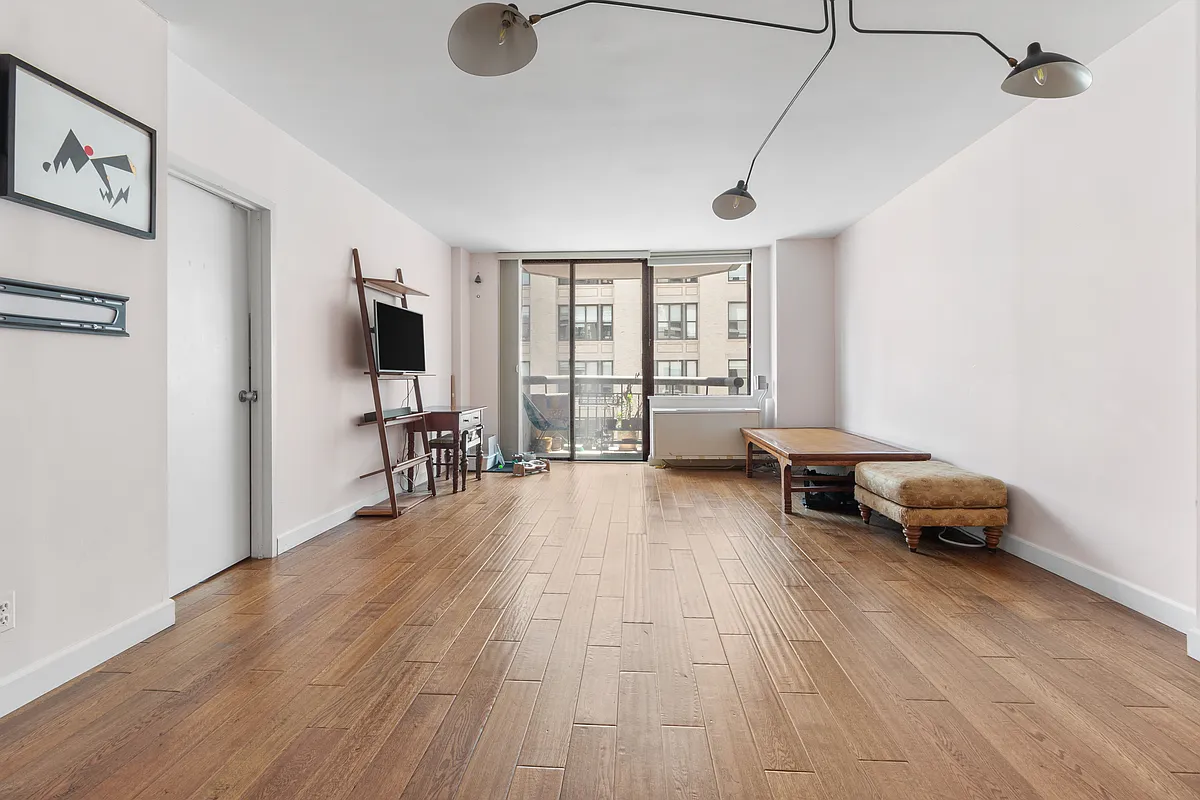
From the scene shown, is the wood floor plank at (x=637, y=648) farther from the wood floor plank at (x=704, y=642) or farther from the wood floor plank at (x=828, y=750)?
the wood floor plank at (x=828, y=750)

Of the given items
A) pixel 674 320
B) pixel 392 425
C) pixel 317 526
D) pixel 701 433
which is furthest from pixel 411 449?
pixel 674 320

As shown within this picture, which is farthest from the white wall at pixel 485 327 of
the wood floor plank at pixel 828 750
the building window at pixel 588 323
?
the wood floor plank at pixel 828 750

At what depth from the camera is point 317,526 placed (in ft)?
13.3

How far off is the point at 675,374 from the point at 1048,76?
225 inches

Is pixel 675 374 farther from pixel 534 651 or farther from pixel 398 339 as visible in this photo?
pixel 534 651

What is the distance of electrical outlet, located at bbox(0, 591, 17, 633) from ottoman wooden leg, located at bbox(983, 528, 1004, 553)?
166 inches

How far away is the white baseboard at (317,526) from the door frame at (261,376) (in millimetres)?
115

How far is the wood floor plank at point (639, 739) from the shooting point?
1490mm

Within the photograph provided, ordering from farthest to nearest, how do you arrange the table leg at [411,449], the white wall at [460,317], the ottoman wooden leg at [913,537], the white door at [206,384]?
the white wall at [460,317] → the table leg at [411,449] → the ottoman wooden leg at [913,537] → the white door at [206,384]

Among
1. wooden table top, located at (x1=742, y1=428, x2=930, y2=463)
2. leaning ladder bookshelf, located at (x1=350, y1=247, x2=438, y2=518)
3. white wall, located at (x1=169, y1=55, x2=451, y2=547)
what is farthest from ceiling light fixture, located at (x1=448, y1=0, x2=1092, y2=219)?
leaning ladder bookshelf, located at (x1=350, y1=247, x2=438, y2=518)

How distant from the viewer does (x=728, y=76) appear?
3.03 meters

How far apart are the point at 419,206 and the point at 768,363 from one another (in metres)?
4.09

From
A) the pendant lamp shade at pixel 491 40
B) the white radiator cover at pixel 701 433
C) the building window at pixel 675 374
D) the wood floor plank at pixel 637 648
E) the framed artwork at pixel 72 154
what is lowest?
the wood floor plank at pixel 637 648

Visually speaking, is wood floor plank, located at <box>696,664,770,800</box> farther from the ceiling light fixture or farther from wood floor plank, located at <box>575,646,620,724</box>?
the ceiling light fixture
